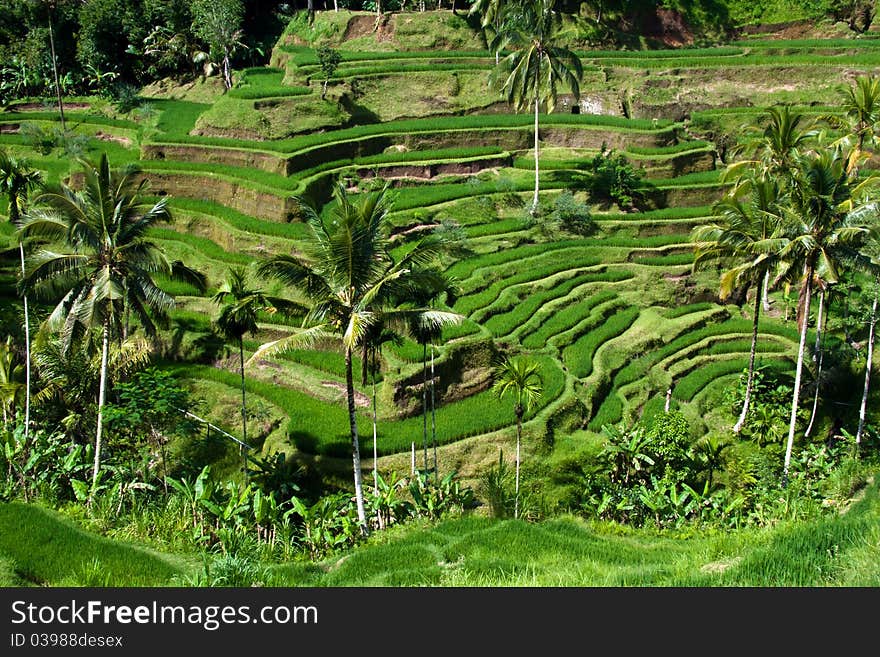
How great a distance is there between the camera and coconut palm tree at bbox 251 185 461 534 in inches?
727

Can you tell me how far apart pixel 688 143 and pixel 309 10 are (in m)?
28.7

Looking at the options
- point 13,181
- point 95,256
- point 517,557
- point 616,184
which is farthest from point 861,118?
point 13,181

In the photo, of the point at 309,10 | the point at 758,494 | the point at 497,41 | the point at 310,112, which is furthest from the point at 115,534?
the point at 309,10

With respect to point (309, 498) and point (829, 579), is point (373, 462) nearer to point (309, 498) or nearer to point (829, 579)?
point (309, 498)

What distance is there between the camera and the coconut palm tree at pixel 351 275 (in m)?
18.5

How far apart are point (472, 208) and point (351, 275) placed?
2200 centimetres

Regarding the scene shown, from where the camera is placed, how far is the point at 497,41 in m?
50.9

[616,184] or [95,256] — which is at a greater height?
[95,256]

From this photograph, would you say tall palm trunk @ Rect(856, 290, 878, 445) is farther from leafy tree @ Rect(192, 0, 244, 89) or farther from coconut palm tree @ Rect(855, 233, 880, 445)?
leafy tree @ Rect(192, 0, 244, 89)

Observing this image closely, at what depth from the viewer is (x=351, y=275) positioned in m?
18.8

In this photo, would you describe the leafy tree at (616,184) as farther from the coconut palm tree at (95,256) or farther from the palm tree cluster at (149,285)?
the coconut palm tree at (95,256)

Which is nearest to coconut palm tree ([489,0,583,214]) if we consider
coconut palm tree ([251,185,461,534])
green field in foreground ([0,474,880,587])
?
coconut palm tree ([251,185,461,534])

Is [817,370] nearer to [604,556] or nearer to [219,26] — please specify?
[604,556]

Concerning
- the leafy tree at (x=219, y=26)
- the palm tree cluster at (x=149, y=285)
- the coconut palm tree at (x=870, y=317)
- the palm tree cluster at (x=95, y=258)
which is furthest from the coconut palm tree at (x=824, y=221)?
the leafy tree at (x=219, y=26)
